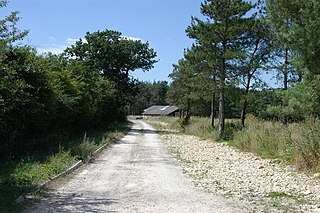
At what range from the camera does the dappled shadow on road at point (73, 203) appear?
7.12 meters

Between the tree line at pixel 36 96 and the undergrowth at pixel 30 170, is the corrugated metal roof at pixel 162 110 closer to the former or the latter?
the tree line at pixel 36 96

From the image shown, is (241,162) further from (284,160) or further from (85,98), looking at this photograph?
(85,98)

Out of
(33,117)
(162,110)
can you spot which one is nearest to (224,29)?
(33,117)

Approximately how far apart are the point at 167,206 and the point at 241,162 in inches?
327

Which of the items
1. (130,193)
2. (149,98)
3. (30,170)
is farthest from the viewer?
(149,98)

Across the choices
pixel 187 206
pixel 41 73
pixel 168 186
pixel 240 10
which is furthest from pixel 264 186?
pixel 240 10

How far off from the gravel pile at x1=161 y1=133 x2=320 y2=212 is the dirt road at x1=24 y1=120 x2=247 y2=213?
662 millimetres

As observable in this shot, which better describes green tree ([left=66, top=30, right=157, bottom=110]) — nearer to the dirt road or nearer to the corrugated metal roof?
the dirt road

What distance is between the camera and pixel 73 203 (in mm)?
7652

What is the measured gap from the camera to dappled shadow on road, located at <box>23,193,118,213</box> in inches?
280

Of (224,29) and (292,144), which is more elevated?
(224,29)

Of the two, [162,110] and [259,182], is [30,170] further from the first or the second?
[162,110]

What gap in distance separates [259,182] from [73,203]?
586 cm

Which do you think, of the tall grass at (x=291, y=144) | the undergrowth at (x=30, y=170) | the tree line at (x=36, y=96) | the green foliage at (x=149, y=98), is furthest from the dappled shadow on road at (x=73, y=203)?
the green foliage at (x=149, y=98)
